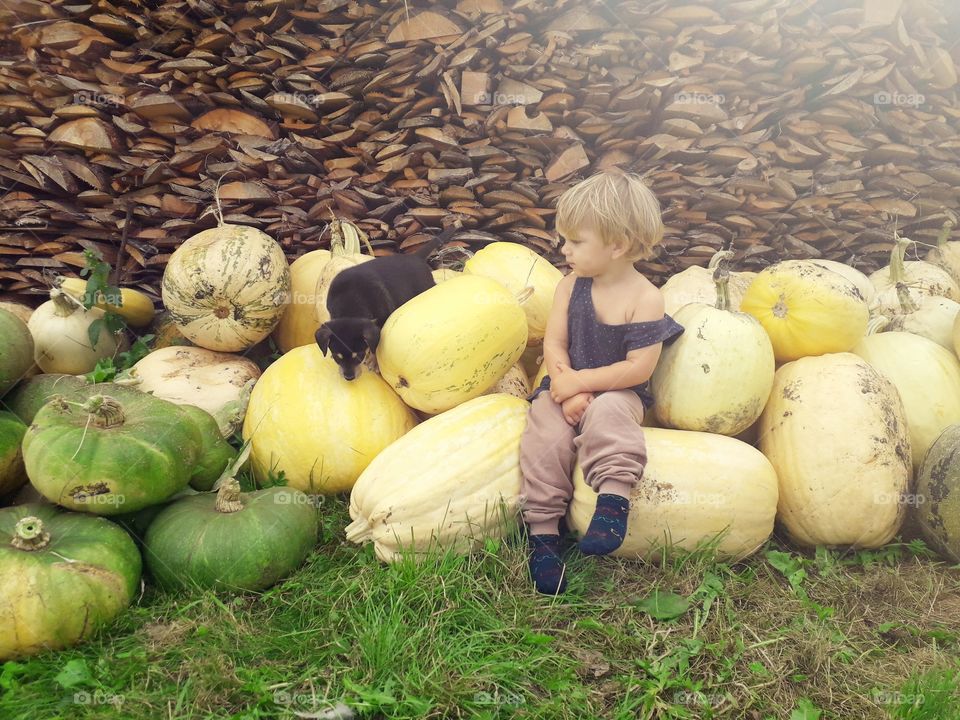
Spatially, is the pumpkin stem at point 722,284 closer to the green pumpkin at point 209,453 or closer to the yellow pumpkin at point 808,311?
the yellow pumpkin at point 808,311

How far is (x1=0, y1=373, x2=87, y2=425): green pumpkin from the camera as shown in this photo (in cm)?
288

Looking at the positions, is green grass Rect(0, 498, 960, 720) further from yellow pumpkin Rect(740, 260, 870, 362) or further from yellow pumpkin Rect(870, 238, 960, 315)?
yellow pumpkin Rect(870, 238, 960, 315)

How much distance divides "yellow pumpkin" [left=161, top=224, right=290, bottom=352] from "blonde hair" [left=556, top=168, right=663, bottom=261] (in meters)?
1.55

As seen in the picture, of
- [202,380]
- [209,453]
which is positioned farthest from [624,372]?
[202,380]

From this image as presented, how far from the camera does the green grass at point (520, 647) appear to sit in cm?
192

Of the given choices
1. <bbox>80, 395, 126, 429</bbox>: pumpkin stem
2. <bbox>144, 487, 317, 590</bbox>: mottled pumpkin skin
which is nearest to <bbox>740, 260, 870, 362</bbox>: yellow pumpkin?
<bbox>144, 487, 317, 590</bbox>: mottled pumpkin skin

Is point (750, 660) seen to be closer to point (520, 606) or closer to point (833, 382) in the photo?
point (520, 606)

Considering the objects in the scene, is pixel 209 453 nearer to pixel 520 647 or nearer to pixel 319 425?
pixel 319 425

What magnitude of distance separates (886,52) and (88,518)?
4.54m

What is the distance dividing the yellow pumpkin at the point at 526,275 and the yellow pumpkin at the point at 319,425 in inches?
31.7

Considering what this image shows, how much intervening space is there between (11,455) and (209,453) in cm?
67

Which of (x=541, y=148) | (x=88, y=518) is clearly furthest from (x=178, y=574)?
(x=541, y=148)

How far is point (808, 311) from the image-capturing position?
298 centimetres

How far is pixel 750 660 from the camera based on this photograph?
212 centimetres
